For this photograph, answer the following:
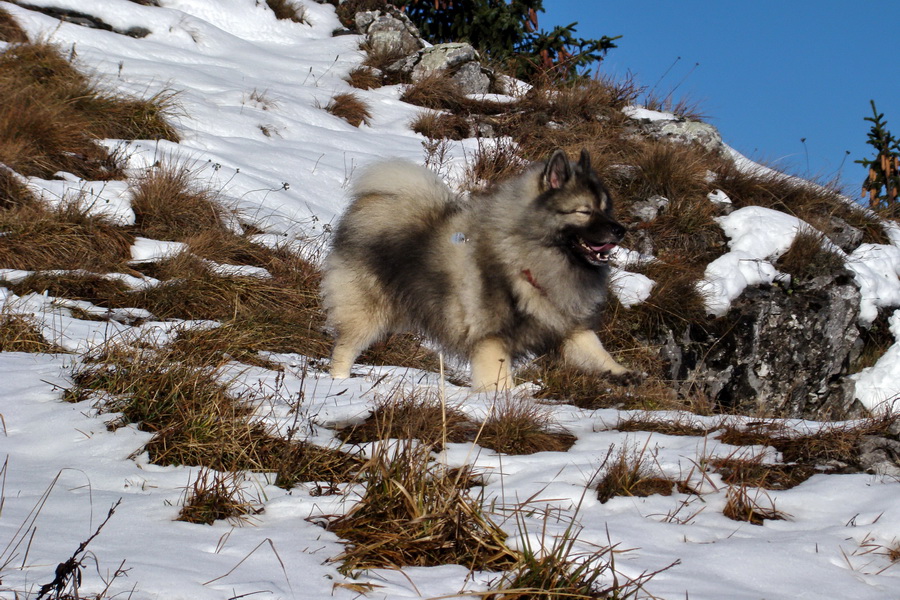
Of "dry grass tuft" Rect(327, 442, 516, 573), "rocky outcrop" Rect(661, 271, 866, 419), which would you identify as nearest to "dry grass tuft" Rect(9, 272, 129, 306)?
"dry grass tuft" Rect(327, 442, 516, 573)

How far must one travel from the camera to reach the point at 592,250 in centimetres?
467

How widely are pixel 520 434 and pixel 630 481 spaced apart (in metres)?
0.67

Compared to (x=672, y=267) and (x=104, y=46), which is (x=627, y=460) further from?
(x=104, y=46)

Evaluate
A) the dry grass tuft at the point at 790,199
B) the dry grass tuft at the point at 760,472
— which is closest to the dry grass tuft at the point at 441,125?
the dry grass tuft at the point at 790,199

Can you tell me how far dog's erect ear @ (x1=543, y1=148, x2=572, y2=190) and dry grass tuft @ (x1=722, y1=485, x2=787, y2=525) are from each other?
100 inches

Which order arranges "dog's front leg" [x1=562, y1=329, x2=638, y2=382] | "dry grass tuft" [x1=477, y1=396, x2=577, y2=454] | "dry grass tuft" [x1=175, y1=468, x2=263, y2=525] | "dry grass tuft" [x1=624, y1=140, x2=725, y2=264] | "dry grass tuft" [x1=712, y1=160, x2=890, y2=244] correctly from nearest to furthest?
"dry grass tuft" [x1=175, y1=468, x2=263, y2=525] < "dry grass tuft" [x1=477, y1=396, x2=577, y2=454] < "dog's front leg" [x1=562, y1=329, x2=638, y2=382] < "dry grass tuft" [x1=624, y1=140, x2=725, y2=264] < "dry grass tuft" [x1=712, y1=160, x2=890, y2=244]

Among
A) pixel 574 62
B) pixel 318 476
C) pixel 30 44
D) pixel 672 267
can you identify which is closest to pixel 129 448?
pixel 318 476

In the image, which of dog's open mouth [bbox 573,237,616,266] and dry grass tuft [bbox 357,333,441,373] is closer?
dog's open mouth [bbox 573,237,616,266]

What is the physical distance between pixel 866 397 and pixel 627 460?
5525 millimetres

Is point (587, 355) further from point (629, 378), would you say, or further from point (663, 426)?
point (663, 426)

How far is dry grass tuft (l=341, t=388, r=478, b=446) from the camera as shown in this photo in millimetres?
3031

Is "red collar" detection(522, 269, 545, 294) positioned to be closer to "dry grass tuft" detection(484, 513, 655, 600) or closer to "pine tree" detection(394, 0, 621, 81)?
"dry grass tuft" detection(484, 513, 655, 600)

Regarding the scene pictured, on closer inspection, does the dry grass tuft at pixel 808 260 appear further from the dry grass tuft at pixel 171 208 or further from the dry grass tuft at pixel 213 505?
the dry grass tuft at pixel 213 505

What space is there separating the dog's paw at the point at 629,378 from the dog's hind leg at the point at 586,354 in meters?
0.11
